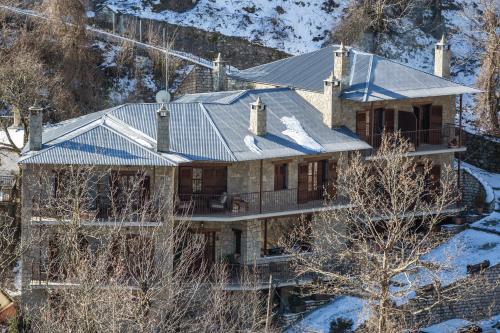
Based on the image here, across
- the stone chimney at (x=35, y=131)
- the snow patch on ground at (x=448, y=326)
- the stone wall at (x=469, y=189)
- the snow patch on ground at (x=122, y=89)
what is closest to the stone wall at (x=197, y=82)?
the snow patch on ground at (x=122, y=89)

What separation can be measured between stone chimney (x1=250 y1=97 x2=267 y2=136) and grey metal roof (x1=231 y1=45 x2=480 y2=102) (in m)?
4.09

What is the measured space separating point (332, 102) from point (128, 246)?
36.7 ft

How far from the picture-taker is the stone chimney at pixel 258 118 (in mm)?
47156

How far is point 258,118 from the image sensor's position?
155 feet

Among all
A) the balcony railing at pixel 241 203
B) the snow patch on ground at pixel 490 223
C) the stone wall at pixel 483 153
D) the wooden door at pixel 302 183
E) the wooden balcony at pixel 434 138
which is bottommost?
the snow patch on ground at pixel 490 223

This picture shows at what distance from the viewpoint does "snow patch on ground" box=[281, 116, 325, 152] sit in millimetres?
47500

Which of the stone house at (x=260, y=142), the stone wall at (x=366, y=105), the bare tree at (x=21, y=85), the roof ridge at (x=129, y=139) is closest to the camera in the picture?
the roof ridge at (x=129, y=139)

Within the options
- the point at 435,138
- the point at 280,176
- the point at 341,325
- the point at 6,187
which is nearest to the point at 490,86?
the point at 435,138

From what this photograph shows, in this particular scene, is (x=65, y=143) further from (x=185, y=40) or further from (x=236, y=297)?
(x=185, y=40)

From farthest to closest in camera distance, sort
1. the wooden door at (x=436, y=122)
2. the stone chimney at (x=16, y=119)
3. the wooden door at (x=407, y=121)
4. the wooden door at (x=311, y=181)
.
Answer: the wooden door at (x=436, y=122)
the wooden door at (x=407, y=121)
the stone chimney at (x=16, y=119)
the wooden door at (x=311, y=181)

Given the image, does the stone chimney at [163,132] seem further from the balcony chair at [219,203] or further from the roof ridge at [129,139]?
the balcony chair at [219,203]

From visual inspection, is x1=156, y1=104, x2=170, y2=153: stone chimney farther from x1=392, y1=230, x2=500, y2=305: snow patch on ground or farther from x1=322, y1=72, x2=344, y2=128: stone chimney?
x1=392, y1=230, x2=500, y2=305: snow patch on ground

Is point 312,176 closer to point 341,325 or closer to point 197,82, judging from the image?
point 341,325

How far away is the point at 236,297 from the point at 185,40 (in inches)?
998
